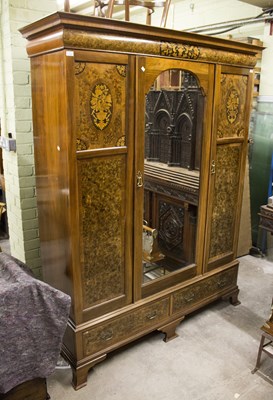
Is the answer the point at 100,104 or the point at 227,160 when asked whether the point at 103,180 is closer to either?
the point at 100,104

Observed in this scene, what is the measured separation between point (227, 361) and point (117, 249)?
1120 millimetres

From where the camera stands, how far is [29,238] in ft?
8.50

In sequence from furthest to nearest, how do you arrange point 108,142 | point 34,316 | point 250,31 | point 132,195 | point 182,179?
point 250,31, point 182,179, point 132,195, point 108,142, point 34,316

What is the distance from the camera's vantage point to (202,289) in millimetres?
2811

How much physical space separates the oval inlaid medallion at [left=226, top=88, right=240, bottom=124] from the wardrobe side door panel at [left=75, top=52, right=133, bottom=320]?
0.91m

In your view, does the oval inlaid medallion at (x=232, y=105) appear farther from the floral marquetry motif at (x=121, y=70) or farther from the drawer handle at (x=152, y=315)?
the drawer handle at (x=152, y=315)

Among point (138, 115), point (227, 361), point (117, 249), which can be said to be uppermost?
point (138, 115)

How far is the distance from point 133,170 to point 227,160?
0.92 m

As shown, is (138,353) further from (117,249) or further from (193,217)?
(193,217)

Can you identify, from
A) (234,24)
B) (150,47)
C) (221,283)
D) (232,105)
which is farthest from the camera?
(234,24)

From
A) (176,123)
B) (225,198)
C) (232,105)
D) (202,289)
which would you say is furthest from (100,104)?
(202,289)

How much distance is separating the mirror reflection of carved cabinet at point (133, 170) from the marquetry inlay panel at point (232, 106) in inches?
0.4

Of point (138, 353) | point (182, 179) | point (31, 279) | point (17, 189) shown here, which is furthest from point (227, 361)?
point (17, 189)

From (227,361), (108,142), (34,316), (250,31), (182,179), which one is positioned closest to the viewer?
(34,316)
